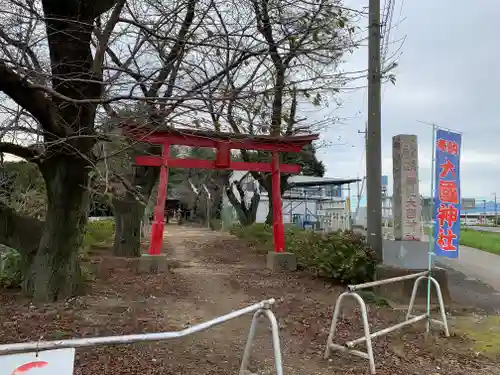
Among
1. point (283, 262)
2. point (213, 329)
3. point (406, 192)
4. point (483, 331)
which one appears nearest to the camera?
point (213, 329)

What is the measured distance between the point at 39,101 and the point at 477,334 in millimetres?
6636

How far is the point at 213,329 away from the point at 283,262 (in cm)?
551

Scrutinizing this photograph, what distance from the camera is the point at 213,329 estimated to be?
6500 millimetres

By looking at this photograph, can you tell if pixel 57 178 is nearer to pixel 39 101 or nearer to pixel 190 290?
pixel 39 101

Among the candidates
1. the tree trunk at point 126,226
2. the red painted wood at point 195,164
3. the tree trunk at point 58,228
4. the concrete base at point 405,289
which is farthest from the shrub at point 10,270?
the concrete base at point 405,289

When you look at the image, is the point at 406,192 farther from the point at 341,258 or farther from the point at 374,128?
the point at 341,258

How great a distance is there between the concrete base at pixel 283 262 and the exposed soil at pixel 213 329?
157 centimetres

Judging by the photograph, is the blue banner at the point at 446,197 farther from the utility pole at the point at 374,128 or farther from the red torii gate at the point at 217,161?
the red torii gate at the point at 217,161

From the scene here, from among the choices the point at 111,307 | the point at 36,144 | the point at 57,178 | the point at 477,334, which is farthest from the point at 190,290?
Result: the point at 477,334

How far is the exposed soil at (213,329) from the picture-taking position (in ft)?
16.7

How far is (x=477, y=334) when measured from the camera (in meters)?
6.87

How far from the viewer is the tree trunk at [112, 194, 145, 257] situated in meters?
13.1

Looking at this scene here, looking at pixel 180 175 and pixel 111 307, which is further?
pixel 180 175

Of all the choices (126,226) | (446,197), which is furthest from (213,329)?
(126,226)
